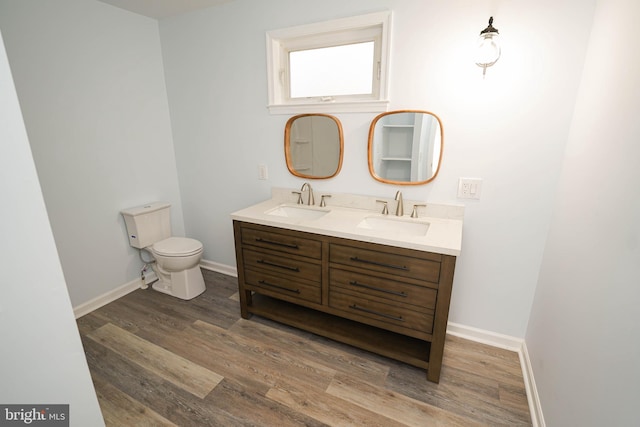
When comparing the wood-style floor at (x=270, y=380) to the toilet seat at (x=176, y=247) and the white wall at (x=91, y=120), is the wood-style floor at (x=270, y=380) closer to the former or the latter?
the toilet seat at (x=176, y=247)

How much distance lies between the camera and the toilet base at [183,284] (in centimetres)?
253

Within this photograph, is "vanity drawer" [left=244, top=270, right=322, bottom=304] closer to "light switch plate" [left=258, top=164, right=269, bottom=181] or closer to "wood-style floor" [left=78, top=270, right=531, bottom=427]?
"wood-style floor" [left=78, top=270, right=531, bottom=427]

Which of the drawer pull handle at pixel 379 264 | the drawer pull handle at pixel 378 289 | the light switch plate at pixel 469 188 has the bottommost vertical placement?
the drawer pull handle at pixel 378 289

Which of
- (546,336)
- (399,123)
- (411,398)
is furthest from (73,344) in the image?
(546,336)

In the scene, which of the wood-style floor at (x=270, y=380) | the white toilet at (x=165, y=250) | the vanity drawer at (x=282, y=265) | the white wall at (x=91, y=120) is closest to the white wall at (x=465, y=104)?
the white wall at (x=91, y=120)

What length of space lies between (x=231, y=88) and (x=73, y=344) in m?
2.05

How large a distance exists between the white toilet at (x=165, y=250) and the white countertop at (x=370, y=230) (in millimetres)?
766

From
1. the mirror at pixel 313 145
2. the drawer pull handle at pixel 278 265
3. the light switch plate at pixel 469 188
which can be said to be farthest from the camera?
the mirror at pixel 313 145

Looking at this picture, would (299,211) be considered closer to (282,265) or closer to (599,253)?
(282,265)

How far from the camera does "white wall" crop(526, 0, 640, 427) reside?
3.01 ft

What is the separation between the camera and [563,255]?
4.84 ft

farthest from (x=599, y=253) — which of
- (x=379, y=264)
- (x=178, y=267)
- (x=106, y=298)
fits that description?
(x=106, y=298)

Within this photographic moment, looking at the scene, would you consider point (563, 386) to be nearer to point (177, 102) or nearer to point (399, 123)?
point (399, 123)

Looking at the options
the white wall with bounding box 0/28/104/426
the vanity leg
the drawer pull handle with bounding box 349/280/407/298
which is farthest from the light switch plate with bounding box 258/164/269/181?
the white wall with bounding box 0/28/104/426
